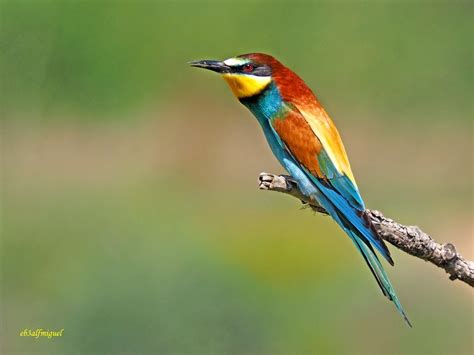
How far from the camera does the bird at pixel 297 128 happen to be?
3.33 meters

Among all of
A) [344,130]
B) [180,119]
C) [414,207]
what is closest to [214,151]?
[180,119]

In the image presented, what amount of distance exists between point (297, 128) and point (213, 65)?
11.9 inches

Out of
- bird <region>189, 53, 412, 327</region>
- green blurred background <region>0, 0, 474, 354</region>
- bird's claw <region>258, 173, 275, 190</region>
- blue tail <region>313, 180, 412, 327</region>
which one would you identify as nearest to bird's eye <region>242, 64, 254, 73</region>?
bird <region>189, 53, 412, 327</region>

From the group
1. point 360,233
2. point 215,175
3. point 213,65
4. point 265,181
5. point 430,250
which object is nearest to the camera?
point 430,250

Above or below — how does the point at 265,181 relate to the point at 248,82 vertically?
below

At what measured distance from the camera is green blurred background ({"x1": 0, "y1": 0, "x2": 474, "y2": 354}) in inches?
184

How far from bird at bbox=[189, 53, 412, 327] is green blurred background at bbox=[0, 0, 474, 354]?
114 cm

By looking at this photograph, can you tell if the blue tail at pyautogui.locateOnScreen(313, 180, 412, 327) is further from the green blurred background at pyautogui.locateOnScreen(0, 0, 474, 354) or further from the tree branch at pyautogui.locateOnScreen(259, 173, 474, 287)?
the green blurred background at pyautogui.locateOnScreen(0, 0, 474, 354)

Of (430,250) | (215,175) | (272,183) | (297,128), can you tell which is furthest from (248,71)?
(215,175)

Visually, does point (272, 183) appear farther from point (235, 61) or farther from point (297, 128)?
point (235, 61)

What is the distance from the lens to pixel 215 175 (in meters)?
6.49

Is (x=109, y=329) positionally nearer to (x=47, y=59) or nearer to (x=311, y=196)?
(x=311, y=196)

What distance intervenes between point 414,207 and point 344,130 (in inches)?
33.6

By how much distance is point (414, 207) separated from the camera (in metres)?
6.06
